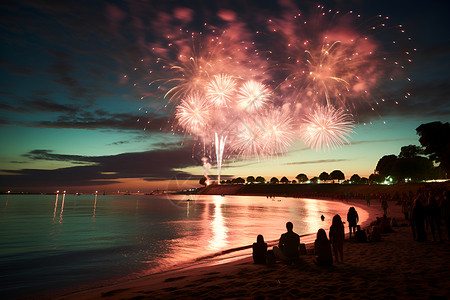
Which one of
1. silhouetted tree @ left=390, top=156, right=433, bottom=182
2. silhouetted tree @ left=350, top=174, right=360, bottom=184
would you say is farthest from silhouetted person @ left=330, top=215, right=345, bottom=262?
silhouetted tree @ left=350, top=174, right=360, bottom=184

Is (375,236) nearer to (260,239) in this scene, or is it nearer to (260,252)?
(260,252)

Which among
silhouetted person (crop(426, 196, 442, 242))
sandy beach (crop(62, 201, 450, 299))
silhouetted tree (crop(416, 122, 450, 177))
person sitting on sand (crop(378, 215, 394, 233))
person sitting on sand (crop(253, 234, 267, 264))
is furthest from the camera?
silhouetted tree (crop(416, 122, 450, 177))

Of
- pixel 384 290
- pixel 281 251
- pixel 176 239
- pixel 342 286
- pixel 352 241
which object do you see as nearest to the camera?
pixel 384 290

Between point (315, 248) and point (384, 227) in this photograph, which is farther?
point (384, 227)

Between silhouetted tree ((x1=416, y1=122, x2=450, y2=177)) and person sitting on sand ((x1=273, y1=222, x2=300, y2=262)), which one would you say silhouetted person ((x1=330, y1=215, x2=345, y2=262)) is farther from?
silhouetted tree ((x1=416, y1=122, x2=450, y2=177))

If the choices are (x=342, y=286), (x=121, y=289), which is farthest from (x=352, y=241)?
(x=121, y=289)

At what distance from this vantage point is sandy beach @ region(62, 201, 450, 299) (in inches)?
295

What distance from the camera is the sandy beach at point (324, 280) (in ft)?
24.6

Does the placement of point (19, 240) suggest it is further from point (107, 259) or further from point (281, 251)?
point (281, 251)

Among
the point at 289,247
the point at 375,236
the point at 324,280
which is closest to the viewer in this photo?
the point at 324,280

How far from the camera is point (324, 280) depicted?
8.73m

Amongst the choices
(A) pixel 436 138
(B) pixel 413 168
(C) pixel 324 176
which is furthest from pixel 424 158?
(C) pixel 324 176

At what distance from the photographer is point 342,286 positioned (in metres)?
8.00

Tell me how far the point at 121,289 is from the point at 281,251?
21.9 ft
